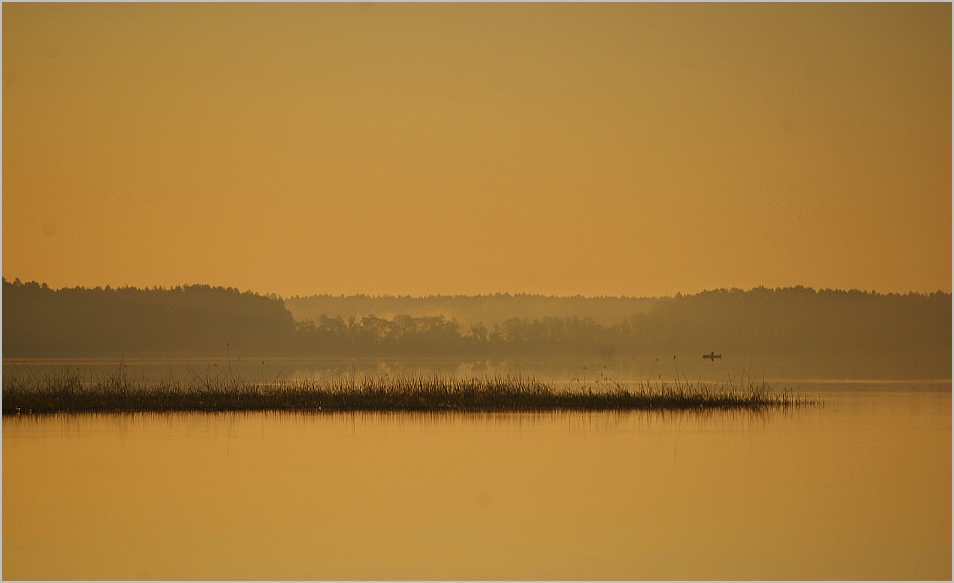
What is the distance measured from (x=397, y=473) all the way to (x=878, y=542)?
279 inches

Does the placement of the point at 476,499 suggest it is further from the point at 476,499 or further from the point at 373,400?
the point at 373,400

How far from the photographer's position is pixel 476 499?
15398 mm

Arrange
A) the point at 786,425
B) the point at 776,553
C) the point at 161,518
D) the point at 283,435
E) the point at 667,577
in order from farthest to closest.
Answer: the point at 786,425 → the point at 283,435 → the point at 161,518 → the point at 776,553 → the point at 667,577

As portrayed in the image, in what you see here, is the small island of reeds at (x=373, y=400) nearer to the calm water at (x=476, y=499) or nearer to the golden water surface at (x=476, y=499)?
the calm water at (x=476, y=499)

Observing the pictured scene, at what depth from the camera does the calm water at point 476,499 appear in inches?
473

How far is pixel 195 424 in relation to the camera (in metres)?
23.8

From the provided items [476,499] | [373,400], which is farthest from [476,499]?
[373,400]

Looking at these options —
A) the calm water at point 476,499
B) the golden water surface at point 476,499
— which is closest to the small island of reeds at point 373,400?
the calm water at point 476,499

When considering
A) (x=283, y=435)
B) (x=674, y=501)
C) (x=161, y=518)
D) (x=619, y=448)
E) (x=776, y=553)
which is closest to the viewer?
(x=776, y=553)

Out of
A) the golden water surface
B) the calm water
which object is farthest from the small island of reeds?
the golden water surface

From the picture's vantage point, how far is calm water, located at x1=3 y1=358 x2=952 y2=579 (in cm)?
1202

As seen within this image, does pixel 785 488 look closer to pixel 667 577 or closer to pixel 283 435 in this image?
pixel 667 577

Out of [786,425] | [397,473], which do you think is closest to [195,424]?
[397,473]

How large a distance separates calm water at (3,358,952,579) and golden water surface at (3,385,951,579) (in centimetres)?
4
